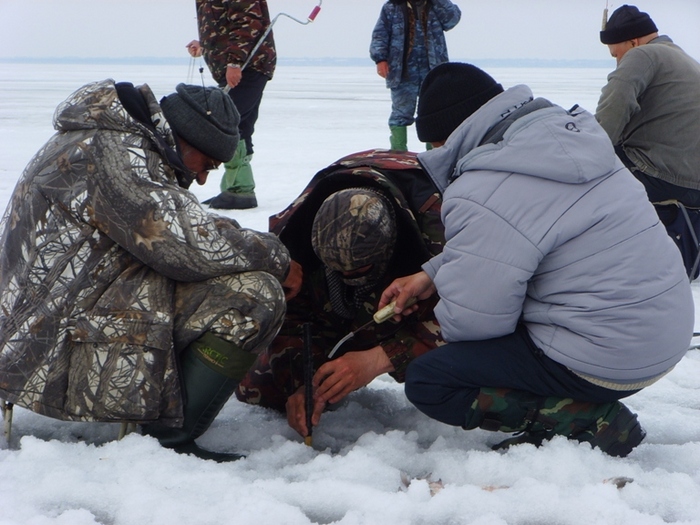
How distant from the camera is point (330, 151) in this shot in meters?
9.39

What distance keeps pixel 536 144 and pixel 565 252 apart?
271 mm

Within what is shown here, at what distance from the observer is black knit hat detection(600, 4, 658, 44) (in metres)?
4.09

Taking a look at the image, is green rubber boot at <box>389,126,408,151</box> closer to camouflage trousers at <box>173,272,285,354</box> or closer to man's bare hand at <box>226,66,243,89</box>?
man's bare hand at <box>226,66,243,89</box>

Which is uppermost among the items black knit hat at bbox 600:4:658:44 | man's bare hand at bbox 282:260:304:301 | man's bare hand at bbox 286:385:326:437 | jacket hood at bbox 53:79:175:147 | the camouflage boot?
black knit hat at bbox 600:4:658:44

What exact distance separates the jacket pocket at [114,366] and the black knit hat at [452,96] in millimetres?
950

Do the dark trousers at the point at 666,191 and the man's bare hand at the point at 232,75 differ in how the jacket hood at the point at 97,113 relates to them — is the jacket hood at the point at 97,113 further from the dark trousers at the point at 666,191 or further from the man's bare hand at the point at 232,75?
the man's bare hand at the point at 232,75

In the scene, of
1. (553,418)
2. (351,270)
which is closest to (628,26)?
(351,270)

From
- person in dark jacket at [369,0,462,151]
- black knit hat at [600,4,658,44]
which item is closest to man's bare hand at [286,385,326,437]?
black knit hat at [600,4,658,44]

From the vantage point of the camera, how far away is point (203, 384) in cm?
215

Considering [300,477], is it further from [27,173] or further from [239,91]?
[239,91]

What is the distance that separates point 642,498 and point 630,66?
7.99ft

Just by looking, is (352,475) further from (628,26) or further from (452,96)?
(628,26)

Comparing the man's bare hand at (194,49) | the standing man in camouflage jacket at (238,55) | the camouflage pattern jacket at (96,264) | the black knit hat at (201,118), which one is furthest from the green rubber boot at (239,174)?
the camouflage pattern jacket at (96,264)

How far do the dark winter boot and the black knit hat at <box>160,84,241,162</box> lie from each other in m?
0.54
